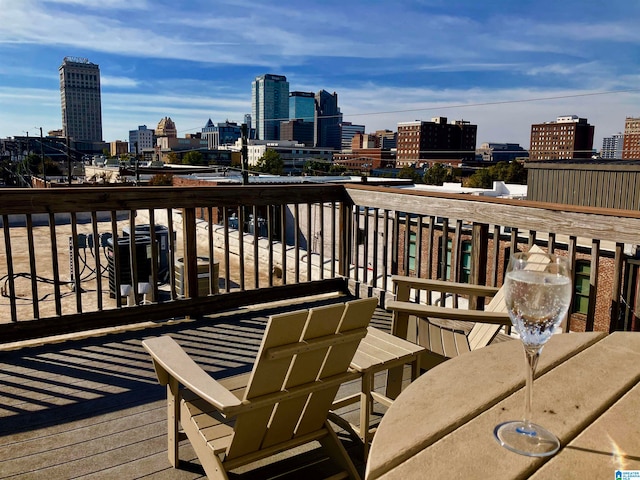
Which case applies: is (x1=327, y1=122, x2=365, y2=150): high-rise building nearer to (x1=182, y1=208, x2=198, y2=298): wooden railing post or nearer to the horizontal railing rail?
the horizontal railing rail

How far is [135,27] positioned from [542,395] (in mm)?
47701

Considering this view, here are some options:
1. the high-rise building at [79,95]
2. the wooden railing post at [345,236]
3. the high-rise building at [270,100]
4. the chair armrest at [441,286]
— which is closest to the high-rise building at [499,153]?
the wooden railing post at [345,236]

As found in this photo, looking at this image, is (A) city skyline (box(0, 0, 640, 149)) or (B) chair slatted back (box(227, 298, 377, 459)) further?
(A) city skyline (box(0, 0, 640, 149))

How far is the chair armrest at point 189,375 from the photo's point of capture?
1.64 meters

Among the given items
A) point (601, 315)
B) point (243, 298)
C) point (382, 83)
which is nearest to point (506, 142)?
point (382, 83)

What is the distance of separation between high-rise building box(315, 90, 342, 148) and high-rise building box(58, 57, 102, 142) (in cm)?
5629

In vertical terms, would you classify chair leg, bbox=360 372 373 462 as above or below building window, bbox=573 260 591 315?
above

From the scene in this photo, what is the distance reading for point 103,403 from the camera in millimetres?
2740

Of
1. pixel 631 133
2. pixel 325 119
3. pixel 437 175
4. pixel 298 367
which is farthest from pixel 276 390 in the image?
pixel 325 119

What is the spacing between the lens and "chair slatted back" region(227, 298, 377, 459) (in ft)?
5.56

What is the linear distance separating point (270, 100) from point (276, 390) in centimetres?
15216

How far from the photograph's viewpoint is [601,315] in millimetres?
22234

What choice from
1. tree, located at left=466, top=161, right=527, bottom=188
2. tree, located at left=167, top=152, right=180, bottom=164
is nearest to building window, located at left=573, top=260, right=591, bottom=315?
tree, located at left=466, top=161, right=527, bottom=188

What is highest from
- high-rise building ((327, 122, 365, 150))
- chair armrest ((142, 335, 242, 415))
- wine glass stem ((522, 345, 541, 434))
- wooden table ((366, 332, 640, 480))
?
high-rise building ((327, 122, 365, 150))
